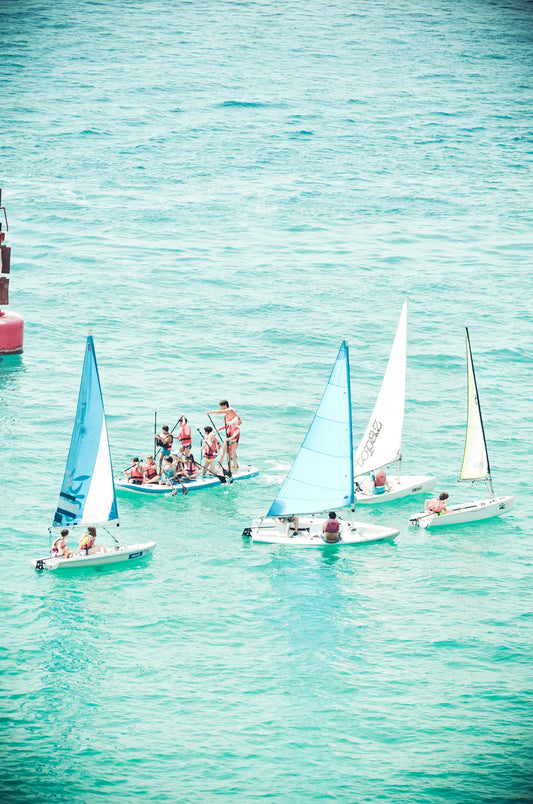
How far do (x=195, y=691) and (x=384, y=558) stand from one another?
10843 mm

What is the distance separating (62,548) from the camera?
3909 centimetres

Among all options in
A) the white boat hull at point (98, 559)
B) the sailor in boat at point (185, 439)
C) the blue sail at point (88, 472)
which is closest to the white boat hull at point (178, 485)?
the sailor in boat at point (185, 439)

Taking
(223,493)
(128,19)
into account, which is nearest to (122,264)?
(223,493)

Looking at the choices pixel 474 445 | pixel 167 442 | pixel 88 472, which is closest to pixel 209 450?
pixel 167 442

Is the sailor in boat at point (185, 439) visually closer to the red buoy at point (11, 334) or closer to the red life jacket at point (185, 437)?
the red life jacket at point (185, 437)

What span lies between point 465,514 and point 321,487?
21.5 ft

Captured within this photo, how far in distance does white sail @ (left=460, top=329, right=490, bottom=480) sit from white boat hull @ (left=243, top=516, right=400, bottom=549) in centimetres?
570

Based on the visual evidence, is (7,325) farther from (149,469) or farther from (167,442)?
(149,469)

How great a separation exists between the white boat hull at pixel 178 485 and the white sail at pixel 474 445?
9.24m

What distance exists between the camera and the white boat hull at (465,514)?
4409cm

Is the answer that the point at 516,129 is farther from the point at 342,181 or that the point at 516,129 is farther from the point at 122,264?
the point at 122,264

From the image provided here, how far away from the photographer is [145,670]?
34.2 m

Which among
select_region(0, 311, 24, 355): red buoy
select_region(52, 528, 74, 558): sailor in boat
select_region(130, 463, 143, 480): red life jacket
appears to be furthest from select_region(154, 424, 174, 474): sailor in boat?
select_region(0, 311, 24, 355): red buoy

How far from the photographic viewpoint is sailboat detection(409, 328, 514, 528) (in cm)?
4419
